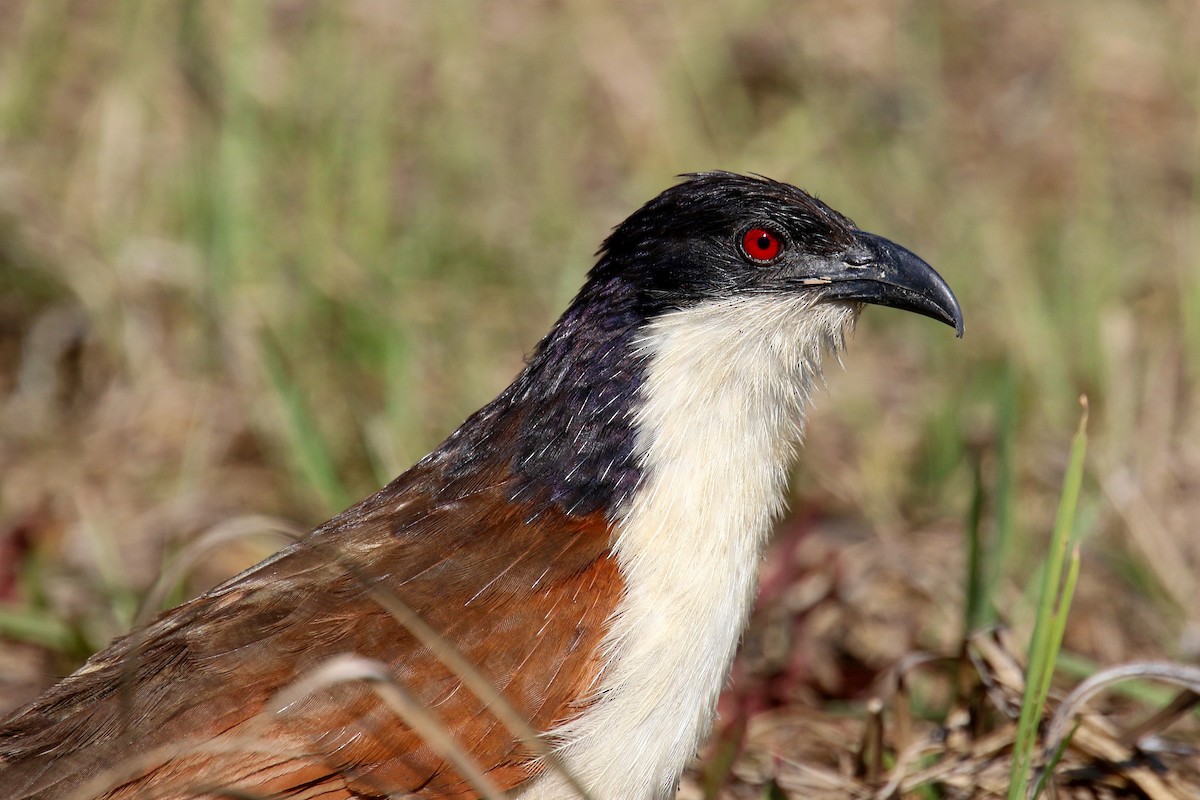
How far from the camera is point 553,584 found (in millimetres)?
2408

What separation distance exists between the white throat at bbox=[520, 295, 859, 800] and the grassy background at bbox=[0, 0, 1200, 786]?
0.92 metres

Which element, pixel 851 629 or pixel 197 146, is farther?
pixel 197 146

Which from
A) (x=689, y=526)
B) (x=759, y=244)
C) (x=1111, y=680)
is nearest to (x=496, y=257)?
(x=759, y=244)

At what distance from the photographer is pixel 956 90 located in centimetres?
694

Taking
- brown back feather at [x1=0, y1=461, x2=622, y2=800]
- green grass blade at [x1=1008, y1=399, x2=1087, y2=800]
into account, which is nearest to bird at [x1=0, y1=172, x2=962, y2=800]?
brown back feather at [x1=0, y1=461, x2=622, y2=800]

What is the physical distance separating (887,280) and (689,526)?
2.22 feet

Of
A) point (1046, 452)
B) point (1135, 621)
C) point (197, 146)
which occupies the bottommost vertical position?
point (1135, 621)

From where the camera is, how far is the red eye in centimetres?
271

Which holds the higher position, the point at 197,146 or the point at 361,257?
the point at 197,146

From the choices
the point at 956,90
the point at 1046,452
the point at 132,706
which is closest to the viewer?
the point at 132,706

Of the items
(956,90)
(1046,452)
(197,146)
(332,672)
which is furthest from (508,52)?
(332,672)

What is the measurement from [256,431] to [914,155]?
3181 mm

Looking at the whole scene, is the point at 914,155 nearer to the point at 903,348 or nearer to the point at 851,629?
the point at 903,348

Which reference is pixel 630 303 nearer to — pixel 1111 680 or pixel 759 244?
pixel 759 244
